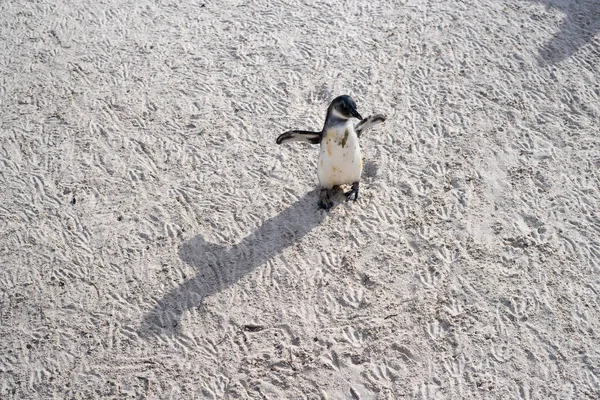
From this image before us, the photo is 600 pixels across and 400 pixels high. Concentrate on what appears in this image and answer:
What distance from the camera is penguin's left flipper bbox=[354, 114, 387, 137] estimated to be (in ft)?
16.3

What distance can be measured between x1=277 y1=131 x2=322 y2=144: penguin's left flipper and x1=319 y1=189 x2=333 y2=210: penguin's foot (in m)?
0.46

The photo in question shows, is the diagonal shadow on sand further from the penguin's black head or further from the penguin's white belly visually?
the penguin's black head

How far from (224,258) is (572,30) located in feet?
13.7

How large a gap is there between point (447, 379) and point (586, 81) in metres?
3.37

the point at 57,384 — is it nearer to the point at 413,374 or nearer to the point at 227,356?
the point at 227,356

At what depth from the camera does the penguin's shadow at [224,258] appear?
456 centimetres

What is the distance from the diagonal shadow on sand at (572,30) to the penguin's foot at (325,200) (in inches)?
103

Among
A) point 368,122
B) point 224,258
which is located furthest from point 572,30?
point 224,258

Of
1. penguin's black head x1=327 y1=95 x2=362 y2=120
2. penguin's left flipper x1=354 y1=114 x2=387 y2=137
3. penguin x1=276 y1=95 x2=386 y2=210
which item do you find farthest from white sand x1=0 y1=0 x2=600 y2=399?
penguin's black head x1=327 y1=95 x2=362 y2=120

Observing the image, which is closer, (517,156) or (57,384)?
(57,384)

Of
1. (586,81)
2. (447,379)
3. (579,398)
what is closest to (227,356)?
(447,379)

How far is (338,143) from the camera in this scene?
4.83m

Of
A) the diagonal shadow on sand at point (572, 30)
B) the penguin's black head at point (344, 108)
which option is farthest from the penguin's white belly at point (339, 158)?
the diagonal shadow on sand at point (572, 30)

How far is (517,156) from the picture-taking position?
5527 mm
